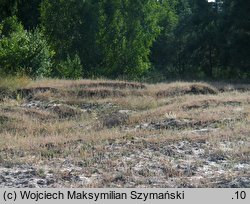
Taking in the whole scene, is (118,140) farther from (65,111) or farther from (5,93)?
(5,93)

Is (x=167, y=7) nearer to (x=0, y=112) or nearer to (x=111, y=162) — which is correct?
(x=0, y=112)

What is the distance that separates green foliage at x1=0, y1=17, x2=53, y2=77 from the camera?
2102 centimetres

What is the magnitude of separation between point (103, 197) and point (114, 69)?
2854 cm

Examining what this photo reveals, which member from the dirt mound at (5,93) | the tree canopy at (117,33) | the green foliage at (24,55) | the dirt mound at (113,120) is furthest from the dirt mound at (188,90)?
the tree canopy at (117,33)

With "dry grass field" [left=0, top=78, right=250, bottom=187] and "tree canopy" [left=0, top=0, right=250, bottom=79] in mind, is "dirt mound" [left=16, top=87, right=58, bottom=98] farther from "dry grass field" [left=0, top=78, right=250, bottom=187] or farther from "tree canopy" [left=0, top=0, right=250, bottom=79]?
"tree canopy" [left=0, top=0, right=250, bottom=79]

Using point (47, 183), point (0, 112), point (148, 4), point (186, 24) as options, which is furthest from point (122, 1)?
point (47, 183)

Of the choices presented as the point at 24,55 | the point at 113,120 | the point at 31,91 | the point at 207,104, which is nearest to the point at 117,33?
the point at 24,55

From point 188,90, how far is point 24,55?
7.46 m

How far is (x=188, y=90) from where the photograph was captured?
1931 centimetres

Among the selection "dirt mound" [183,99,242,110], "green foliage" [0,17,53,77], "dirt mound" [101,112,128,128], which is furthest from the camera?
"green foliage" [0,17,53,77]

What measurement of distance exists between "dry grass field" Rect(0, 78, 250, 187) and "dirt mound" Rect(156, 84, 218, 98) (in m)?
1.02

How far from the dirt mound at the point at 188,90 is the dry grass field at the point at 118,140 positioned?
3.35 feet

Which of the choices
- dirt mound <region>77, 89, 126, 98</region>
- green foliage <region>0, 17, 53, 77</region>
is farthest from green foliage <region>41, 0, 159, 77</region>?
dirt mound <region>77, 89, 126, 98</region>

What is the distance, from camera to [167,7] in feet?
150
